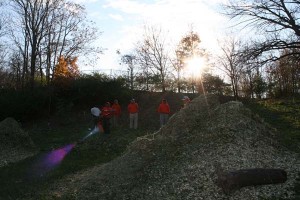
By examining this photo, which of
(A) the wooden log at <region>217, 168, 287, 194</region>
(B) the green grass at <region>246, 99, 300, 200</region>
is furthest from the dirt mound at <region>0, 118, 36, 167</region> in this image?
(B) the green grass at <region>246, 99, 300, 200</region>

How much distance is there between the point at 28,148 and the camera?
1812 centimetres

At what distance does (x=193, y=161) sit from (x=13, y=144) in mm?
10079

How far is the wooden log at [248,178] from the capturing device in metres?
9.21

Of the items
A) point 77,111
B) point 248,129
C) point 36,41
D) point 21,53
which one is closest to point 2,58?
point 21,53

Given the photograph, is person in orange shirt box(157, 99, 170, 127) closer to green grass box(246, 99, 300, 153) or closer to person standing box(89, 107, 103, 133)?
person standing box(89, 107, 103, 133)

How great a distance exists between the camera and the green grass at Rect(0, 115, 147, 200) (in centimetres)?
1214

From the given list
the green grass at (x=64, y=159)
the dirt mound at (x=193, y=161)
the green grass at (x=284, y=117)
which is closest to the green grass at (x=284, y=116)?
the green grass at (x=284, y=117)

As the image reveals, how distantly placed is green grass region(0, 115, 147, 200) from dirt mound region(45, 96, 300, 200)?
85 centimetres

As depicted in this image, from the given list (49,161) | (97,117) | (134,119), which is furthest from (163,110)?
(49,161)

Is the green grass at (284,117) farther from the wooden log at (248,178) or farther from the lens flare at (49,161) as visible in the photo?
the lens flare at (49,161)

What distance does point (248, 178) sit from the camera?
932 centimetres

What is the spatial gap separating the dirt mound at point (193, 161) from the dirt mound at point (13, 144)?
501cm

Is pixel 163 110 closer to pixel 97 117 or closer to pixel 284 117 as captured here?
pixel 97 117

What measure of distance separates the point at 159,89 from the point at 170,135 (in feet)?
77.8
